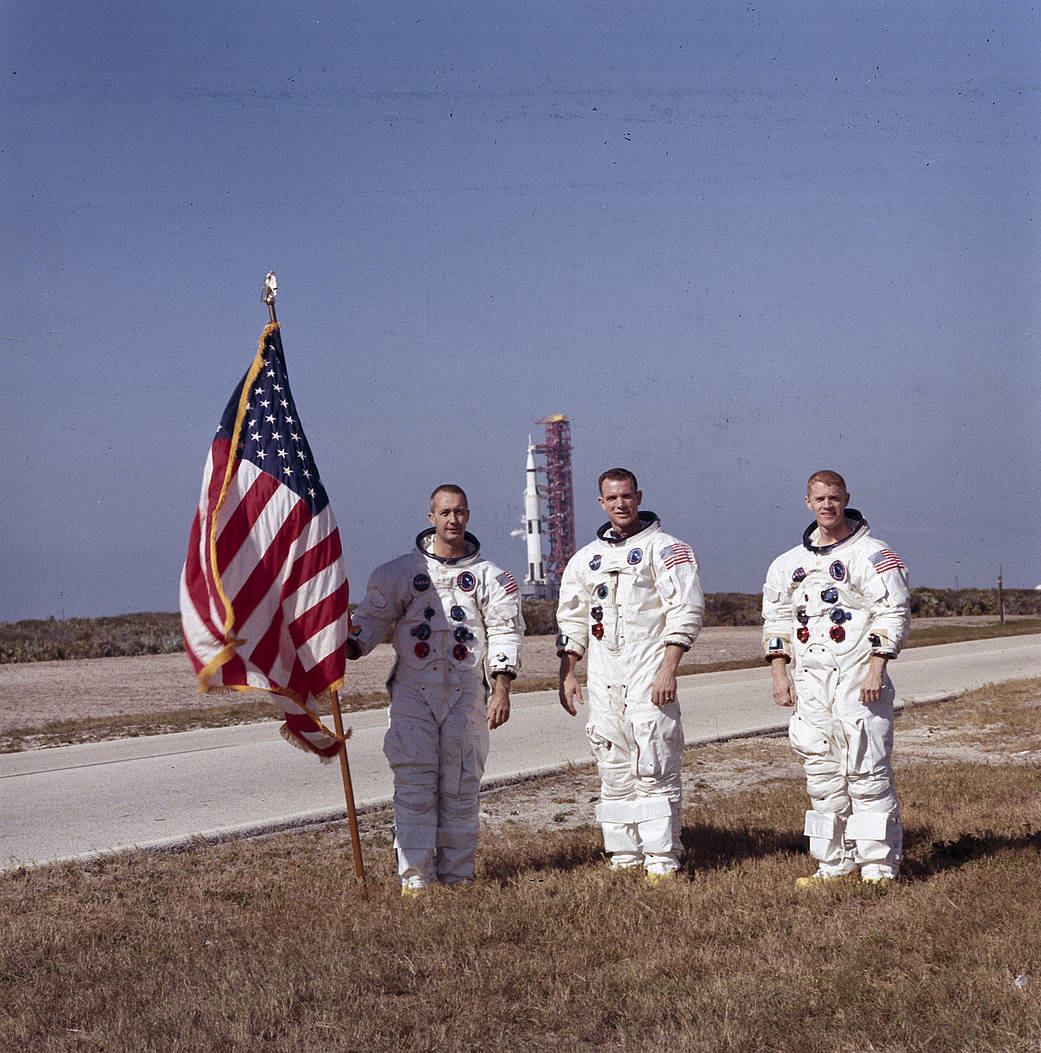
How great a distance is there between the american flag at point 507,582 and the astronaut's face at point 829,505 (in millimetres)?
1837

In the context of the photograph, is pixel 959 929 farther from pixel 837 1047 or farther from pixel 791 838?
pixel 791 838

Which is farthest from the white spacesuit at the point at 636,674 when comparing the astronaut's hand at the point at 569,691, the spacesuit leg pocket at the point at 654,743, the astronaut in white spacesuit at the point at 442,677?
the astronaut in white spacesuit at the point at 442,677

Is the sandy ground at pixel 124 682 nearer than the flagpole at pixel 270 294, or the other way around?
the flagpole at pixel 270 294

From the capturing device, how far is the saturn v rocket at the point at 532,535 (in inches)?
3568

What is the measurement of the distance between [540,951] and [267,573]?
2680 millimetres

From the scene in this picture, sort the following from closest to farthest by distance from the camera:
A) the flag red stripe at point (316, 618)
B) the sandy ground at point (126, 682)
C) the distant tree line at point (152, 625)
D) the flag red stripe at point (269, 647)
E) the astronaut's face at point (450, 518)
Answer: the flag red stripe at point (269, 647) < the flag red stripe at point (316, 618) < the astronaut's face at point (450, 518) < the sandy ground at point (126, 682) < the distant tree line at point (152, 625)

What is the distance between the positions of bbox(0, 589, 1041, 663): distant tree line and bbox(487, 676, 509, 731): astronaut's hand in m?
20.1

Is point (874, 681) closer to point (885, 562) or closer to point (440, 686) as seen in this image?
point (885, 562)

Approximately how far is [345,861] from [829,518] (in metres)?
3.95

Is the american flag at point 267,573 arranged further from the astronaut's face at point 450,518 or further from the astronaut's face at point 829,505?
the astronaut's face at point 829,505

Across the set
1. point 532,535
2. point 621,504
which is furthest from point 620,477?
point 532,535

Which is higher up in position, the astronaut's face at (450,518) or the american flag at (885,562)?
the astronaut's face at (450,518)

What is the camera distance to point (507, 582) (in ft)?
23.7

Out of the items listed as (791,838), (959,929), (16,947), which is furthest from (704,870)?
(16,947)
